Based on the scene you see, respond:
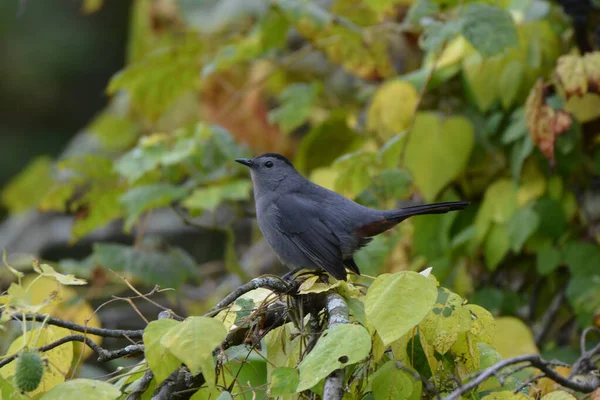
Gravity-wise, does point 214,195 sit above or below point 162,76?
Answer: below

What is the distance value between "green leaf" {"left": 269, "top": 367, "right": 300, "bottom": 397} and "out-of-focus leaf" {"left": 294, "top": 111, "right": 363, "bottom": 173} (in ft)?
7.70

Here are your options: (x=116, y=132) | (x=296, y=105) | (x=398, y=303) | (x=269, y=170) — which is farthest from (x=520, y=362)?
(x=116, y=132)

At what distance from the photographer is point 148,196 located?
11.5 feet

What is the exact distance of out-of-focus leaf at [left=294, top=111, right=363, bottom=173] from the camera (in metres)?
3.88

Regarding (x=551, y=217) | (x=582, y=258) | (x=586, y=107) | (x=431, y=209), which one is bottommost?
(x=582, y=258)

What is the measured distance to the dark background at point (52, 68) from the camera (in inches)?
360

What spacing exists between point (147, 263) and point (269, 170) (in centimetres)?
79

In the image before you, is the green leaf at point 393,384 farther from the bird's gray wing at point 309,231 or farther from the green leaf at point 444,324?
the bird's gray wing at point 309,231

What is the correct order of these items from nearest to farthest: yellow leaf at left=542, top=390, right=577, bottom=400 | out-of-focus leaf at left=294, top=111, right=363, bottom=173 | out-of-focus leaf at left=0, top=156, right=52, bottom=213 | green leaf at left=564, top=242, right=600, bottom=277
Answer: yellow leaf at left=542, top=390, right=577, bottom=400
green leaf at left=564, top=242, right=600, bottom=277
out-of-focus leaf at left=294, top=111, right=363, bottom=173
out-of-focus leaf at left=0, top=156, right=52, bottom=213

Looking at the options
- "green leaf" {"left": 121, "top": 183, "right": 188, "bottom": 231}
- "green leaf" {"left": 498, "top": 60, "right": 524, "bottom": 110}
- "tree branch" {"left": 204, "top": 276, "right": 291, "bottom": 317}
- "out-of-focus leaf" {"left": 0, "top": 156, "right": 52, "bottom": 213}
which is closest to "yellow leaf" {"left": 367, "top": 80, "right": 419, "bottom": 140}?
"green leaf" {"left": 498, "top": 60, "right": 524, "bottom": 110}

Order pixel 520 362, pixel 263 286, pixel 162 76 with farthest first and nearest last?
pixel 162 76
pixel 263 286
pixel 520 362

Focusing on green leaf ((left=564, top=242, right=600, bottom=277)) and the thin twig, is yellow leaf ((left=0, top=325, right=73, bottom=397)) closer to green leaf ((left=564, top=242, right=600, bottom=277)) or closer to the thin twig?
the thin twig

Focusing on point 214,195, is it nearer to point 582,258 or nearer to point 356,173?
point 356,173

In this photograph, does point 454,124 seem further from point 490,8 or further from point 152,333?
point 152,333
